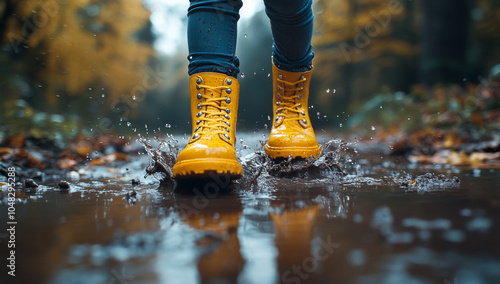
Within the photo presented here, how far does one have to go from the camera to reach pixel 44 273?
0.62 metres

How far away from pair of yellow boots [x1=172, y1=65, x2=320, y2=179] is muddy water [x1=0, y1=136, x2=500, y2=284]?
10 cm

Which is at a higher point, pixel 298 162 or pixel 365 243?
pixel 298 162

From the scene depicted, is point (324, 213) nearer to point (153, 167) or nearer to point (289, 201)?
point (289, 201)

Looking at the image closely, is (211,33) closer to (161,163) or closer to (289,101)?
(161,163)

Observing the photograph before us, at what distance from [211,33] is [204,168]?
56 centimetres

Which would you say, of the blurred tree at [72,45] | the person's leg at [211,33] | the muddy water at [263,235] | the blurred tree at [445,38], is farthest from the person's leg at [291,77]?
the blurred tree at [445,38]

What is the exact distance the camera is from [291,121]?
1958mm

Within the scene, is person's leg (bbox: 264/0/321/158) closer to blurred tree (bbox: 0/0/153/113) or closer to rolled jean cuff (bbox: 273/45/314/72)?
rolled jean cuff (bbox: 273/45/314/72)

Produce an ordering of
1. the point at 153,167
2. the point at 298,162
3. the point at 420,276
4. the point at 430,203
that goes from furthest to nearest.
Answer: the point at 298,162 < the point at 153,167 < the point at 430,203 < the point at 420,276

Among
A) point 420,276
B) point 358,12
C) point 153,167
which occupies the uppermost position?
point 358,12

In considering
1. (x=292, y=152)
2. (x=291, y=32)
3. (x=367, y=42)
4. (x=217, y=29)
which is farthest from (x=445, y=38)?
(x=217, y=29)

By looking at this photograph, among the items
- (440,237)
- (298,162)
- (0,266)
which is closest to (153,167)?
(298,162)

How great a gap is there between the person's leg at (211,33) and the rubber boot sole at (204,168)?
0.41 metres

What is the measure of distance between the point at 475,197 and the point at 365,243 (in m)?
0.60
